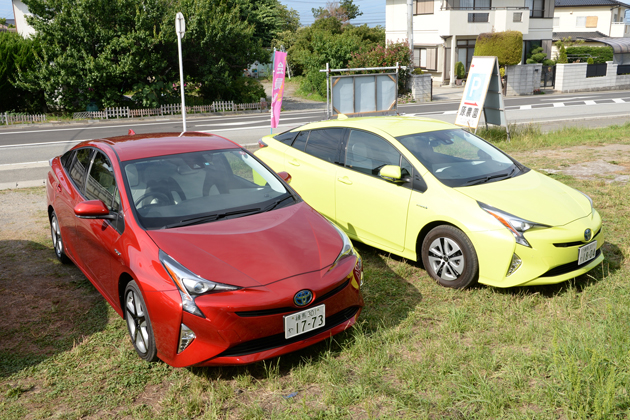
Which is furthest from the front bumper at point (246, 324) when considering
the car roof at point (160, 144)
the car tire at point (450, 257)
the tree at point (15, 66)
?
the tree at point (15, 66)

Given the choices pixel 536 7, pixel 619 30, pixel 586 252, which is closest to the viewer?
pixel 586 252

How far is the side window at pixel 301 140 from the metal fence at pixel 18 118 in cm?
2058

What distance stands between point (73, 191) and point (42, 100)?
2339 centimetres

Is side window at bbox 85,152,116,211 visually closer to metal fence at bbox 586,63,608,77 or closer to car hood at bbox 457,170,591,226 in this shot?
car hood at bbox 457,170,591,226

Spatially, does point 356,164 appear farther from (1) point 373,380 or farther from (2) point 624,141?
(2) point 624,141

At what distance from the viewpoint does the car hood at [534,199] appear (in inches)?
189

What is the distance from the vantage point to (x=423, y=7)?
1567 inches

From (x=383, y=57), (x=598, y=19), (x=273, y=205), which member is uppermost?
(x=598, y=19)

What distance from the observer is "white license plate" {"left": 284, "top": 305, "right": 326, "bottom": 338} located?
3553mm

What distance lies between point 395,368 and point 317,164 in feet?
10.3

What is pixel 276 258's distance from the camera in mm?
3787

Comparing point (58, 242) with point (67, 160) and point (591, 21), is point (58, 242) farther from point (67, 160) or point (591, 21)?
point (591, 21)

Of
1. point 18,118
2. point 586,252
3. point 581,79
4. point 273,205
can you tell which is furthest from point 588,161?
point 581,79

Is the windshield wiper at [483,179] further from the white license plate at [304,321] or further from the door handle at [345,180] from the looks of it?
the white license plate at [304,321]
